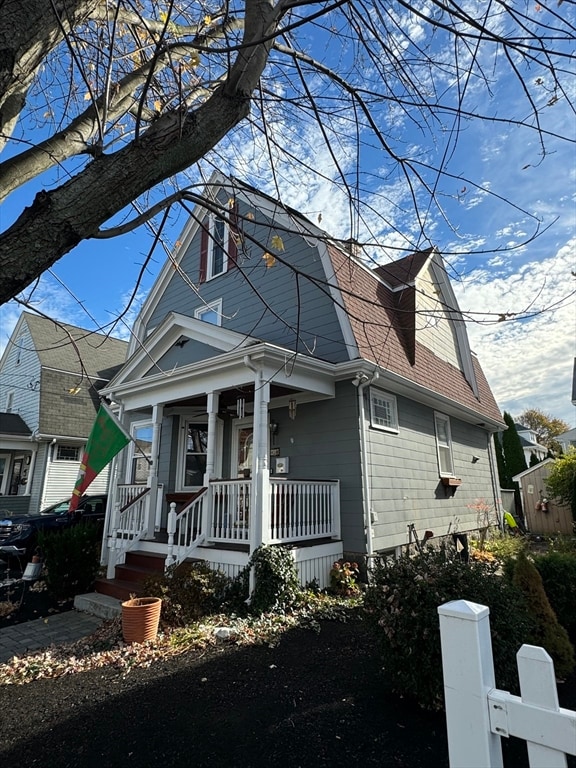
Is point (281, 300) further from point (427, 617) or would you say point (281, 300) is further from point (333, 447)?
point (427, 617)

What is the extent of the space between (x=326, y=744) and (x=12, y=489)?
754 inches

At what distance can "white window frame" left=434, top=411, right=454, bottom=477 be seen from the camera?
36.6 feet

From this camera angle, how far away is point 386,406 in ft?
29.8

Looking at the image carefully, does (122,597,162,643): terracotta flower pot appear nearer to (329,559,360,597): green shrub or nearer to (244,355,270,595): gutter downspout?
(244,355,270,595): gutter downspout

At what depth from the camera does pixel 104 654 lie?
4871 millimetres

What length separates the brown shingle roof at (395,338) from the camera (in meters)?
8.49

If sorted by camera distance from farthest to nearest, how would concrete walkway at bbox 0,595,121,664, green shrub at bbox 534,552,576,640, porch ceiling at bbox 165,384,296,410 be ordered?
porch ceiling at bbox 165,384,296,410 < concrete walkway at bbox 0,595,121,664 < green shrub at bbox 534,552,576,640

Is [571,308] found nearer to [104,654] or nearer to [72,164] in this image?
[72,164]

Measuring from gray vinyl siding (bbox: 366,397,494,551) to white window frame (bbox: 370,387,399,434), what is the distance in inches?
5.0

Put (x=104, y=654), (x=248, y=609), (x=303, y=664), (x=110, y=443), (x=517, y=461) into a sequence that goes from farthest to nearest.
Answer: (x=517, y=461) < (x=110, y=443) < (x=248, y=609) < (x=104, y=654) < (x=303, y=664)

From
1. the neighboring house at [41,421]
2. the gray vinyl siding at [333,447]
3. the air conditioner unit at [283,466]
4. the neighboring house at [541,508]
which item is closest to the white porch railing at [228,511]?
the air conditioner unit at [283,466]

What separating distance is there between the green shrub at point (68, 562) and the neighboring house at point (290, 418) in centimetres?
44

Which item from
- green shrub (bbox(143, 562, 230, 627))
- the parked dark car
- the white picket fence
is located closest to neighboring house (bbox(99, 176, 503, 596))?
green shrub (bbox(143, 562, 230, 627))

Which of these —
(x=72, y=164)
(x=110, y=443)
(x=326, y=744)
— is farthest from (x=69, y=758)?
(x=110, y=443)
